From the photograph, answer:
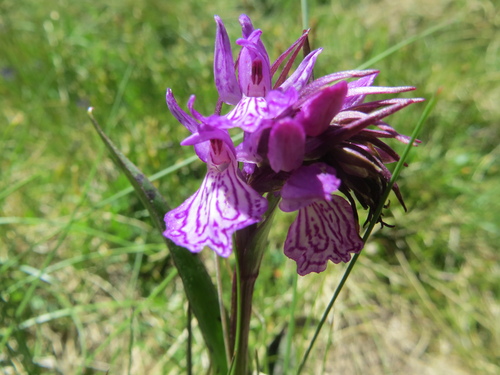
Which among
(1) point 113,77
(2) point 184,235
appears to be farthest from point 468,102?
(2) point 184,235

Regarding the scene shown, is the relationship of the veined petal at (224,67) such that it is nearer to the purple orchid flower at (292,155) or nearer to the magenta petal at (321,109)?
the purple orchid flower at (292,155)

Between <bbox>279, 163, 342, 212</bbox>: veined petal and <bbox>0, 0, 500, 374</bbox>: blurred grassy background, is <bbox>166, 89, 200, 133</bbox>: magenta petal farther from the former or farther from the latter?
<bbox>0, 0, 500, 374</bbox>: blurred grassy background

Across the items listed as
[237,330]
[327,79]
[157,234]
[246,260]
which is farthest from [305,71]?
[157,234]

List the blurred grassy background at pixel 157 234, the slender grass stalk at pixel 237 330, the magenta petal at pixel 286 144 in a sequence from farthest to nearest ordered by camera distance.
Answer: the blurred grassy background at pixel 157 234 → the slender grass stalk at pixel 237 330 → the magenta petal at pixel 286 144

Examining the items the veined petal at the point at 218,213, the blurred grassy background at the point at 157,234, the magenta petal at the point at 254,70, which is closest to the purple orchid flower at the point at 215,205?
the veined petal at the point at 218,213

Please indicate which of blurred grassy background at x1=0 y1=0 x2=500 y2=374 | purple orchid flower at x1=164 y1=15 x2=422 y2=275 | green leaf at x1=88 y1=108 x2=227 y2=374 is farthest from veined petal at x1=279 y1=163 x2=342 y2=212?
blurred grassy background at x1=0 y1=0 x2=500 y2=374

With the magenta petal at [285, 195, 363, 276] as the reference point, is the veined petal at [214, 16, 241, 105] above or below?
above
